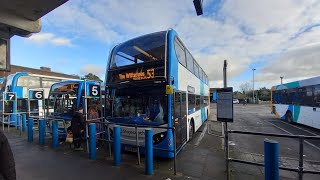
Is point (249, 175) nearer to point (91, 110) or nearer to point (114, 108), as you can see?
point (114, 108)

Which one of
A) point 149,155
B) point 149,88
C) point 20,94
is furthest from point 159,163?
point 20,94

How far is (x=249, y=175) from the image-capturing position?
536cm

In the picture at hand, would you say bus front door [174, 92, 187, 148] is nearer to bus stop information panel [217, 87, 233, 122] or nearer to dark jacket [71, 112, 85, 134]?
bus stop information panel [217, 87, 233, 122]

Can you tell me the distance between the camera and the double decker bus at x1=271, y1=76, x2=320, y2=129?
1173 cm

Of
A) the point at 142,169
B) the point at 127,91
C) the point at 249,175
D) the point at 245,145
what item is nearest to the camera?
the point at 249,175

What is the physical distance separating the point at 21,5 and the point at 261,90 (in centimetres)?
8361

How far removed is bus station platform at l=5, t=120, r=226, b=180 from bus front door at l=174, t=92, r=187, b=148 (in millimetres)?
555

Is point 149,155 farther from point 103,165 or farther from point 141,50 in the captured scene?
point 141,50

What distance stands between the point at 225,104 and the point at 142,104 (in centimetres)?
262

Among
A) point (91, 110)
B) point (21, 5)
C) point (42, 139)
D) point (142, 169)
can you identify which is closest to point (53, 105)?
point (42, 139)

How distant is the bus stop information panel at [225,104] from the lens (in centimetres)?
570

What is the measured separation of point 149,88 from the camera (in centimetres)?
691

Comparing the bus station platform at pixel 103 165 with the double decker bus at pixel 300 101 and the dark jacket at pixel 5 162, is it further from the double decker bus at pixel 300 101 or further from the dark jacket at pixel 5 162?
the double decker bus at pixel 300 101

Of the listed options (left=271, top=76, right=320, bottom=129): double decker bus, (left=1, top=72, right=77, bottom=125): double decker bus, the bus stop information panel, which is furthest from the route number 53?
(left=271, top=76, right=320, bottom=129): double decker bus
